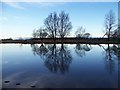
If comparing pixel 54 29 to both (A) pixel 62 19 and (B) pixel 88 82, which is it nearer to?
(A) pixel 62 19

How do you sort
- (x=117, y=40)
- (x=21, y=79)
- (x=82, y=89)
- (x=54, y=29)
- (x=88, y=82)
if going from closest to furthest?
(x=82, y=89)
(x=88, y=82)
(x=21, y=79)
(x=117, y=40)
(x=54, y=29)

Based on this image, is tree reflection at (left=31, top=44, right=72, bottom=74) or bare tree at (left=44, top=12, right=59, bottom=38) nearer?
tree reflection at (left=31, top=44, right=72, bottom=74)

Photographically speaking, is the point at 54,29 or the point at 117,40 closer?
the point at 117,40

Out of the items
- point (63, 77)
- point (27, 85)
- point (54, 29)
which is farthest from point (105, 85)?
point (54, 29)

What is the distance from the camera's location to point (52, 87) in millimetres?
7773

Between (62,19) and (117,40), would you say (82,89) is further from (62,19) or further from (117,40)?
(62,19)

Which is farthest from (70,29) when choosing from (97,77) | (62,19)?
(97,77)

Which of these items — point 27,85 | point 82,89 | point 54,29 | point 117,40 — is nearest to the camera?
point 82,89

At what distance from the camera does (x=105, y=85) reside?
8.15 meters

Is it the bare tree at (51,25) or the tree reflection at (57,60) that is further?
the bare tree at (51,25)

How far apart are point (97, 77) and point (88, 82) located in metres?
1.24

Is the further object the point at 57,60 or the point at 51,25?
the point at 51,25

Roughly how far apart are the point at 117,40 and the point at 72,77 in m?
39.3

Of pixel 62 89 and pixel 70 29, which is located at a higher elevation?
pixel 70 29
